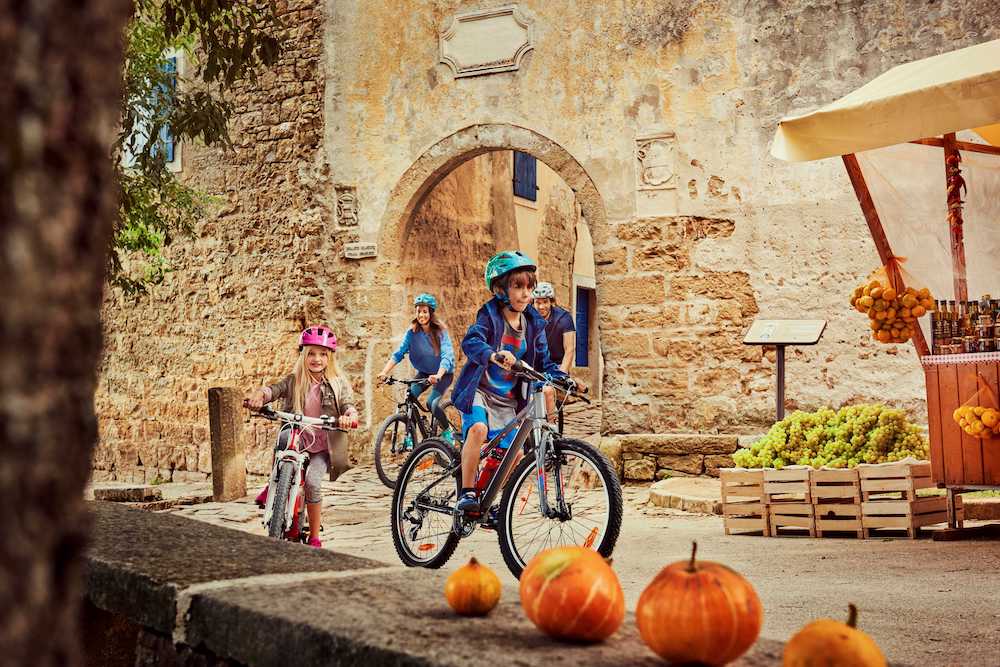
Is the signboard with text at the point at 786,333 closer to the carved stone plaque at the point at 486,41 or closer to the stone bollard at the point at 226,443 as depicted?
the carved stone plaque at the point at 486,41

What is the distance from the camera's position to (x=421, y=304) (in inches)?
426

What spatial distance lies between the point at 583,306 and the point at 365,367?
1047 centimetres

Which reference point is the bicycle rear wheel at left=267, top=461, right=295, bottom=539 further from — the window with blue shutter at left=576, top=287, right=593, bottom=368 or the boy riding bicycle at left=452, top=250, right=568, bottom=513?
the window with blue shutter at left=576, top=287, right=593, bottom=368

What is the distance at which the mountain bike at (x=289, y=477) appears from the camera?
239 inches

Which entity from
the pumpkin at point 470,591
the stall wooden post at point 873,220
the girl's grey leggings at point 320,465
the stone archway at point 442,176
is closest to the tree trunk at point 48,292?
the pumpkin at point 470,591

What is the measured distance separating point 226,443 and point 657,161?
4823 millimetres

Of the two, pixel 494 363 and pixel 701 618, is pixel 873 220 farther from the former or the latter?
pixel 701 618

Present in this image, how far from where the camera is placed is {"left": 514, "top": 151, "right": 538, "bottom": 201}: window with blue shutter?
18.8m

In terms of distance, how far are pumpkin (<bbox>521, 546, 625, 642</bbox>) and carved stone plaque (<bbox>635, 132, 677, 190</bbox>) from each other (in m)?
9.47

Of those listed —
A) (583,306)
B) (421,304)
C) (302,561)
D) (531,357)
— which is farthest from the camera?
(583,306)

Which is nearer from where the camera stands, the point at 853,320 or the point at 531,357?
the point at 531,357

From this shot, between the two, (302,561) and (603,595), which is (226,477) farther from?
(603,595)

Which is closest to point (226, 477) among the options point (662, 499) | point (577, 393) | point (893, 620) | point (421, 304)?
point (421, 304)

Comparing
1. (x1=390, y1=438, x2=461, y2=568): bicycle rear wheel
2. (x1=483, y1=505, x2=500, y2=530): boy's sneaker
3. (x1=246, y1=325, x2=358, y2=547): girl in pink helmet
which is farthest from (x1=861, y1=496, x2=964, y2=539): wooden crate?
(x1=246, y1=325, x2=358, y2=547): girl in pink helmet
